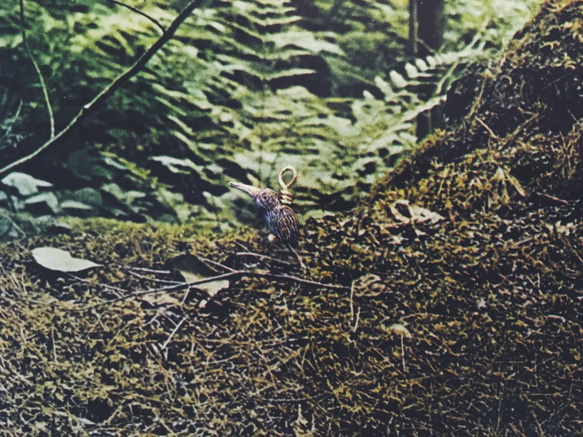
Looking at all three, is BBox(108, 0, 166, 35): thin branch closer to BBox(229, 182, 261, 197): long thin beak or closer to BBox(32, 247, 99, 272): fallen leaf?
BBox(229, 182, 261, 197): long thin beak

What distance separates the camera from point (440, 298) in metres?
1.14

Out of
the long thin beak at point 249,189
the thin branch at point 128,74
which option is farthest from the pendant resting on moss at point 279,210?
the thin branch at point 128,74

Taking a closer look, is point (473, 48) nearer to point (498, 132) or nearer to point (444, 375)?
point (498, 132)

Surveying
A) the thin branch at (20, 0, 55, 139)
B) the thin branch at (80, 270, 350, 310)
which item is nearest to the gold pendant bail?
the thin branch at (80, 270, 350, 310)

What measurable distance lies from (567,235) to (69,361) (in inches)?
46.0

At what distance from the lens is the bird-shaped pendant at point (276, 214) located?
118 cm

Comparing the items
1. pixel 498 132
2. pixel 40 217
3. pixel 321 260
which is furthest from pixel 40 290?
pixel 498 132

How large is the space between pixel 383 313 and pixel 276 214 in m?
0.33

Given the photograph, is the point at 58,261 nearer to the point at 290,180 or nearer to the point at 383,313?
the point at 290,180

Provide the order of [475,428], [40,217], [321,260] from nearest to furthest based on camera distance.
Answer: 1. [475,428]
2. [321,260]
3. [40,217]

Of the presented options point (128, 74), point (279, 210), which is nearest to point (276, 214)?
point (279, 210)

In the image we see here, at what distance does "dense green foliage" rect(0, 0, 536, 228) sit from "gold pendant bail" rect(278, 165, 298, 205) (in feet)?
0.07

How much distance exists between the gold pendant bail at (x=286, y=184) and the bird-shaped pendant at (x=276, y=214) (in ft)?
0.04

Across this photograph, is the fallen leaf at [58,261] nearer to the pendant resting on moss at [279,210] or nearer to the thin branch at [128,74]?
the thin branch at [128,74]
